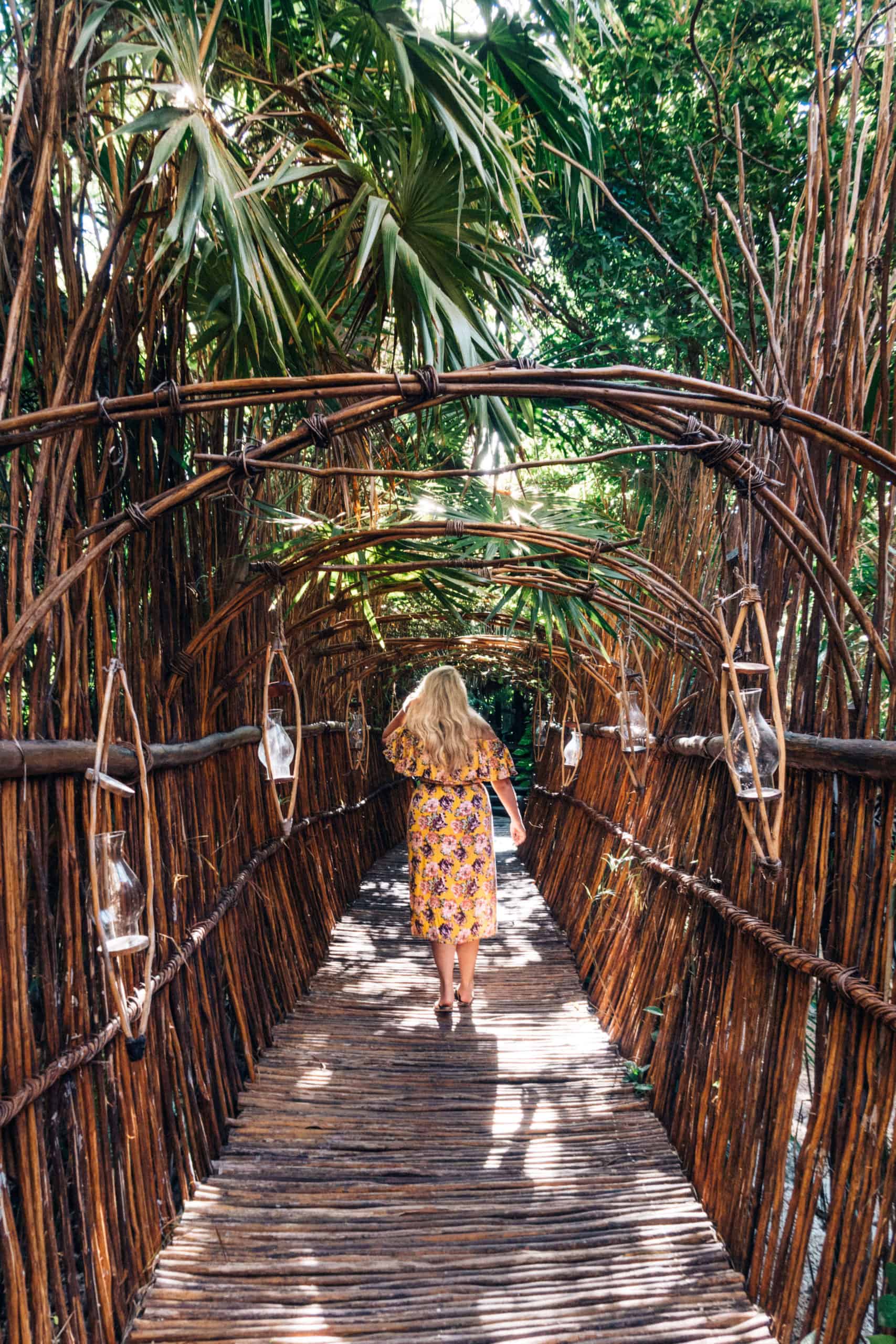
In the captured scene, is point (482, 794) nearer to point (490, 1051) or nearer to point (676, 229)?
point (490, 1051)

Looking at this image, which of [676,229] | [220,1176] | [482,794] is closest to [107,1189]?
[220,1176]

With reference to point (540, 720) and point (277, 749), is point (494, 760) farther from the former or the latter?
point (540, 720)

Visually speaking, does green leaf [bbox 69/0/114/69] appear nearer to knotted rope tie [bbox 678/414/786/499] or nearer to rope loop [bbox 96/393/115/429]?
rope loop [bbox 96/393/115/429]

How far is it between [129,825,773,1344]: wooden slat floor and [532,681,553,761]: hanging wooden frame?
439 cm

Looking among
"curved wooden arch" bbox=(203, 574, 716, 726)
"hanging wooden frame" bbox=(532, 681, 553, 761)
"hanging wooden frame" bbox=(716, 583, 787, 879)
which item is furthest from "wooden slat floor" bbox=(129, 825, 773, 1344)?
"hanging wooden frame" bbox=(532, 681, 553, 761)

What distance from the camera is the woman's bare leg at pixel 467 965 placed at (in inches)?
144

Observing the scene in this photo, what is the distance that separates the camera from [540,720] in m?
8.45

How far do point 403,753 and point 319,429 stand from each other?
2452 mm

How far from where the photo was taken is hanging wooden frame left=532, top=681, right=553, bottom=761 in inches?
304

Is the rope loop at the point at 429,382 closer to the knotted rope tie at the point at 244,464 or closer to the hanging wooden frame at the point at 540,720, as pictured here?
the knotted rope tie at the point at 244,464

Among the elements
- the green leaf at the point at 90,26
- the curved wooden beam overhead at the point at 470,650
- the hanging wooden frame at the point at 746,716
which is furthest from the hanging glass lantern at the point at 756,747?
the curved wooden beam overhead at the point at 470,650

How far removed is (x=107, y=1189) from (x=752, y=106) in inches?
161

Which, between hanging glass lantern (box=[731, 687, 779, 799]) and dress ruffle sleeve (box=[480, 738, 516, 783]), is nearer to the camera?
hanging glass lantern (box=[731, 687, 779, 799])

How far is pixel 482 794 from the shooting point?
376cm
